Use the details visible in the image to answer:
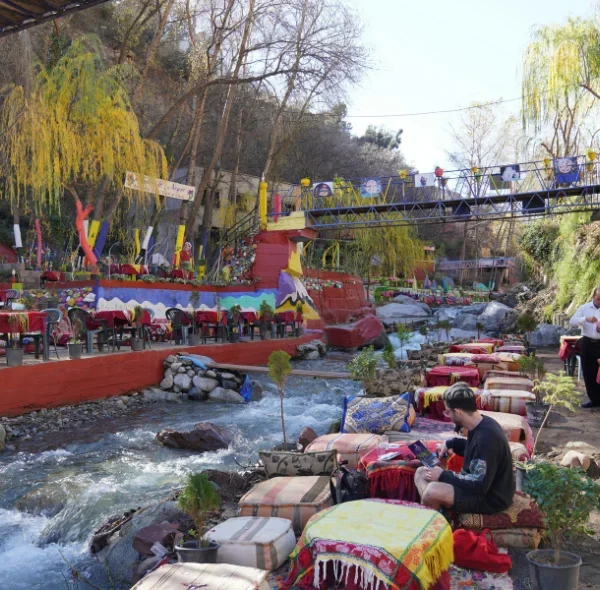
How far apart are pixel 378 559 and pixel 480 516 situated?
119 cm

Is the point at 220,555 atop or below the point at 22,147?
below

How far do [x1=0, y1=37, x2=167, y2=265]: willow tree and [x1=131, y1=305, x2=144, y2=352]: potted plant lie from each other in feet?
12.6

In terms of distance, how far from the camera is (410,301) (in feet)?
121

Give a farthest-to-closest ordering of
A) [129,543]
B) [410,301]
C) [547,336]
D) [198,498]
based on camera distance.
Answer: [410,301] < [547,336] < [129,543] < [198,498]

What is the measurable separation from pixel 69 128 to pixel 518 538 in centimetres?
1549

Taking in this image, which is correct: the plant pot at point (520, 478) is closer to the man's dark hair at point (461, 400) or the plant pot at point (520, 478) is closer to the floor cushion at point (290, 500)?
the man's dark hair at point (461, 400)

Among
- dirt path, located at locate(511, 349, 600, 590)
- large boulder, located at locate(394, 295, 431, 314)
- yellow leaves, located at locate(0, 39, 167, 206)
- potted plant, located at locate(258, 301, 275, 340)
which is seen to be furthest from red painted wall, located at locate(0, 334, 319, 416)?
large boulder, located at locate(394, 295, 431, 314)

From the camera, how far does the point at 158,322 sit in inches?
727

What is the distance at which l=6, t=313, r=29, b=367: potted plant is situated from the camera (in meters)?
11.3

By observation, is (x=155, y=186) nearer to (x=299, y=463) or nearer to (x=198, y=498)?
(x=299, y=463)

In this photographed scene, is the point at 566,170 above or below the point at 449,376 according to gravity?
above

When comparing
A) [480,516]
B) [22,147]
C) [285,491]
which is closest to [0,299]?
[22,147]

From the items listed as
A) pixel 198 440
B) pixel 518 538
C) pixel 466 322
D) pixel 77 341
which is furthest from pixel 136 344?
pixel 466 322

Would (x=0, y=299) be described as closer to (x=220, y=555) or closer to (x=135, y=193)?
(x=135, y=193)
